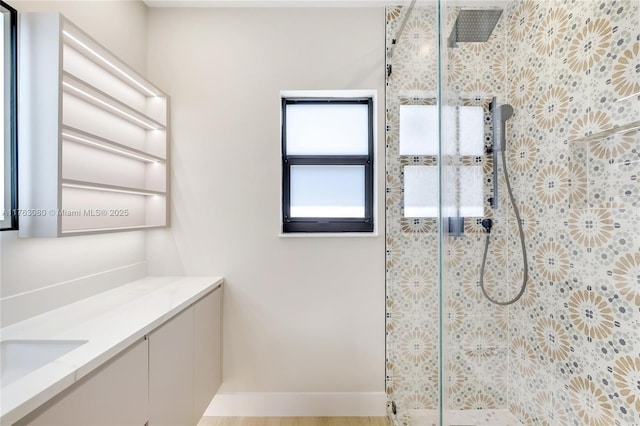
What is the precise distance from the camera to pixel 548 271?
125cm

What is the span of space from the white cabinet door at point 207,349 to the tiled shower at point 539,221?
3.83 ft

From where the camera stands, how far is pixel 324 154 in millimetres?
2270

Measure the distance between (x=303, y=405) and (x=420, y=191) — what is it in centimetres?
156

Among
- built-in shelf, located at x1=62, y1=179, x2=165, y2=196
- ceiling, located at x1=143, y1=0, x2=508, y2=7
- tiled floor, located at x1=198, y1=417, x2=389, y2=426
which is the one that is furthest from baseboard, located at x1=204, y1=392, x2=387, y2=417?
ceiling, located at x1=143, y1=0, x2=508, y2=7

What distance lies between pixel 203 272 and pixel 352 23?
6.23 ft

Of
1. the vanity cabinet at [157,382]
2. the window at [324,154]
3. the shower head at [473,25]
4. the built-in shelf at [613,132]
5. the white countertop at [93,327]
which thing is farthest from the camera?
the window at [324,154]

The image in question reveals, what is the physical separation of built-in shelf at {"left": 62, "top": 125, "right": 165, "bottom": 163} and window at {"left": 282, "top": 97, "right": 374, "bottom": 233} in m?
0.86

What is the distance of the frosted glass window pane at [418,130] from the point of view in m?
1.30

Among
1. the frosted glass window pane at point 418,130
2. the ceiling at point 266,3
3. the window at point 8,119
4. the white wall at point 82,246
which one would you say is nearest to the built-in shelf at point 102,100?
the window at point 8,119

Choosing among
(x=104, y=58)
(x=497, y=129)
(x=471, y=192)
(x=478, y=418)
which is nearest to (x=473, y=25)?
(x=497, y=129)

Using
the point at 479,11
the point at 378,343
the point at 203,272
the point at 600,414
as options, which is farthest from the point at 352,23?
the point at 600,414

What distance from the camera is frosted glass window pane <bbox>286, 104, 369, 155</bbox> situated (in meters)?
2.28

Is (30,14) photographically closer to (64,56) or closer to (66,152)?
(64,56)

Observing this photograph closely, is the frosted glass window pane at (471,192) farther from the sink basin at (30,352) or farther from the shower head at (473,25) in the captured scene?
the sink basin at (30,352)
